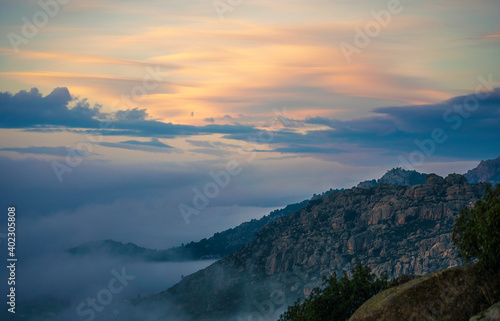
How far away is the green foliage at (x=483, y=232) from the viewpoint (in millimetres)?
40219

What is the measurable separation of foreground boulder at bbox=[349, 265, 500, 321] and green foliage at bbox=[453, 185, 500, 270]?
1267 millimetres

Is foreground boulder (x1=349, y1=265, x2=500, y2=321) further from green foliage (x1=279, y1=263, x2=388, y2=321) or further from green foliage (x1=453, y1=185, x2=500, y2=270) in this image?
green foliage (x1=279, y1=263, x2=388, y2=321)

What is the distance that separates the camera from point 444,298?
40.5 metres

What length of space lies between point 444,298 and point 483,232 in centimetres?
592

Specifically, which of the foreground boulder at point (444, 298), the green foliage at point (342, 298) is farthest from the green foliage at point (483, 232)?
the green foliage at point (342, 298)

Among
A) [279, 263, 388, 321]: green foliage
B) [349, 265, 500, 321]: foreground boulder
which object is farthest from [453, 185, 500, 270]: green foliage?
[279, 263, 388, 321]: green foliage

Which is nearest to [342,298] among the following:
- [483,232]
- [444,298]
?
[444,298]

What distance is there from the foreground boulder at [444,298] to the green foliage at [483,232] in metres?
1.27

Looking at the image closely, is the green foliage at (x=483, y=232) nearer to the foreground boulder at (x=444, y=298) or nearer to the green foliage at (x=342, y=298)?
the foreground boulder at (x=444, y=298)

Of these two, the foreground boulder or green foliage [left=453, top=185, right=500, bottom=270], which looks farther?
green foliage [left=453, top=185, right=500, bottom=270]

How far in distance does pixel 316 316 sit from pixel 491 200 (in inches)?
1098

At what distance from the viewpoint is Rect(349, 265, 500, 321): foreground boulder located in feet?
131

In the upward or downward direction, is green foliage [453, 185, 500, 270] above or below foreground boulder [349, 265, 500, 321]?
above

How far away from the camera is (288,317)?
7550cm
